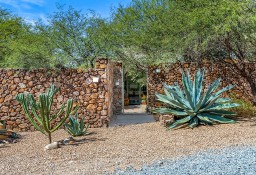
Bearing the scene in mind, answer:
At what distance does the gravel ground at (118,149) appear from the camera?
199 inches

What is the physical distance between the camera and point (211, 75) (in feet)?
35.3

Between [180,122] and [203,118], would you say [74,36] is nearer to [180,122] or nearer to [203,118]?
[180,122]

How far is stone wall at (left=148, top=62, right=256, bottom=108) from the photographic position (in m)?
10.7

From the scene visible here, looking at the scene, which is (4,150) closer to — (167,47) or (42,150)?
(42,150)

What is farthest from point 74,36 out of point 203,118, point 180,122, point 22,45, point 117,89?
point 203,118

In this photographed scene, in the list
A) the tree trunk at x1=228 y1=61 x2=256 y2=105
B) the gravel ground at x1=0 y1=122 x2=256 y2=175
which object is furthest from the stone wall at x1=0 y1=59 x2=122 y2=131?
the tree trunk at x1=228 y1=61 x2=256 y2=105

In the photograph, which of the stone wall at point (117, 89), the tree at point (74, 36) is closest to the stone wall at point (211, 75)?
the stone wall at point (117, 89)

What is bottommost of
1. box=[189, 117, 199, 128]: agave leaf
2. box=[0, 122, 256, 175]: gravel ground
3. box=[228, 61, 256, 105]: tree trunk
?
box=[0, 122, 256, 175]: gravel ground

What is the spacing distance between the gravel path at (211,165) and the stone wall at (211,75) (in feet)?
19.3

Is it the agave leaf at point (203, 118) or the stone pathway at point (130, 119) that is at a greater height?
the agave leaf at point (203, 118)

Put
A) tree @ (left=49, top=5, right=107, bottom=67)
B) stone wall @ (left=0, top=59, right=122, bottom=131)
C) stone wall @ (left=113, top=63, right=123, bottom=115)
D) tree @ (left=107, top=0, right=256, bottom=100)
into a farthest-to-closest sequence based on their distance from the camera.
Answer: stone wall @ (left=113, top=63, right=123, bottom=115), tree @ (left=49, top=5, right=107, bottom=67), stone wall @ (left=0, top=59, right=122, bottom=131), tree @ (left=107, top=0, right=256, bottom=100)

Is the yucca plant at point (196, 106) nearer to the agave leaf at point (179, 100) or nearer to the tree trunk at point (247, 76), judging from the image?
the agave leaf at point (179, 100)

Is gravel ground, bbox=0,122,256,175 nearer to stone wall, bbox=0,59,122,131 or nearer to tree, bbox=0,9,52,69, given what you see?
stone wall, bbox=0,59,122,131

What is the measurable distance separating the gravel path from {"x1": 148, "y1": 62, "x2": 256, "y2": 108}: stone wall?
232 inches
